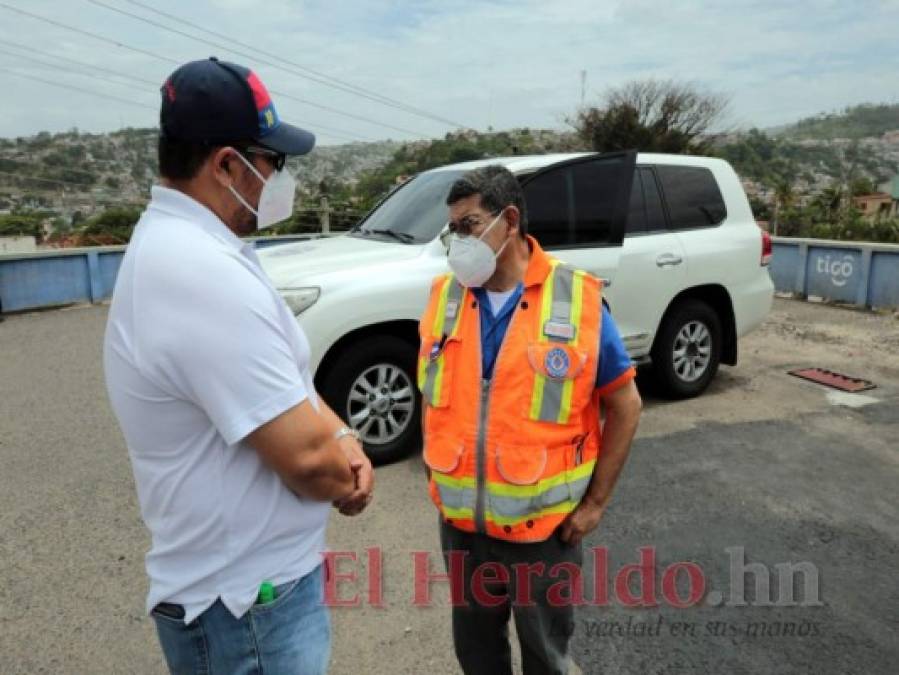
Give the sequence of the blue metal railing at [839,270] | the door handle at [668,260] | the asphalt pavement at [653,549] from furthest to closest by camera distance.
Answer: the blue metal railing at [839,270] → the door handle at [668,260] → the asphalt pavement at [653,549]

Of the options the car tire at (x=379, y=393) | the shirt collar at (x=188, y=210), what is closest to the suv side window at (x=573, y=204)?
the car tire at (x=379, y=393)

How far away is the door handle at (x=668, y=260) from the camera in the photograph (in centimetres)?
511

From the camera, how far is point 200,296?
113 centimetres

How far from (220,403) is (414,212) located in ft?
12.7

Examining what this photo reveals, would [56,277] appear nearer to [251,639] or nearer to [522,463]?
[522,463]

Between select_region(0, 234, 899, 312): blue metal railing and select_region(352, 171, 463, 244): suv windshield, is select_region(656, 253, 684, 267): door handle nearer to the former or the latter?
select_region(352, 171, 463, 244): suv windshield

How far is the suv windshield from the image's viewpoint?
462 cm

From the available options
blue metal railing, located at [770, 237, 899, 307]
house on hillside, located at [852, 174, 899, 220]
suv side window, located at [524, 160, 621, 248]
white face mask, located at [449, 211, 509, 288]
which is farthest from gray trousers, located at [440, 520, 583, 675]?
house on hillside, located at [852, 174, 899, 220]

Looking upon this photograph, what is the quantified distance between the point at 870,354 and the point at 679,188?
3.32 metres

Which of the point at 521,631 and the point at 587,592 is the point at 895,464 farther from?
the point at 521,631

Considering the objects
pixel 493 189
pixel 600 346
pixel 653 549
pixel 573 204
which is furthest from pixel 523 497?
pixel 573 204

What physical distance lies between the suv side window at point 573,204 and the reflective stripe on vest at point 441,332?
2.59 meters

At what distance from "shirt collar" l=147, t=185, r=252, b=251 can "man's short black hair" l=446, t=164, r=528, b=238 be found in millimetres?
969

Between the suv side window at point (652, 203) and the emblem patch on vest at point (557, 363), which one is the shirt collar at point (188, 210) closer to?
the emblem patch on vest at point (557, 363)
